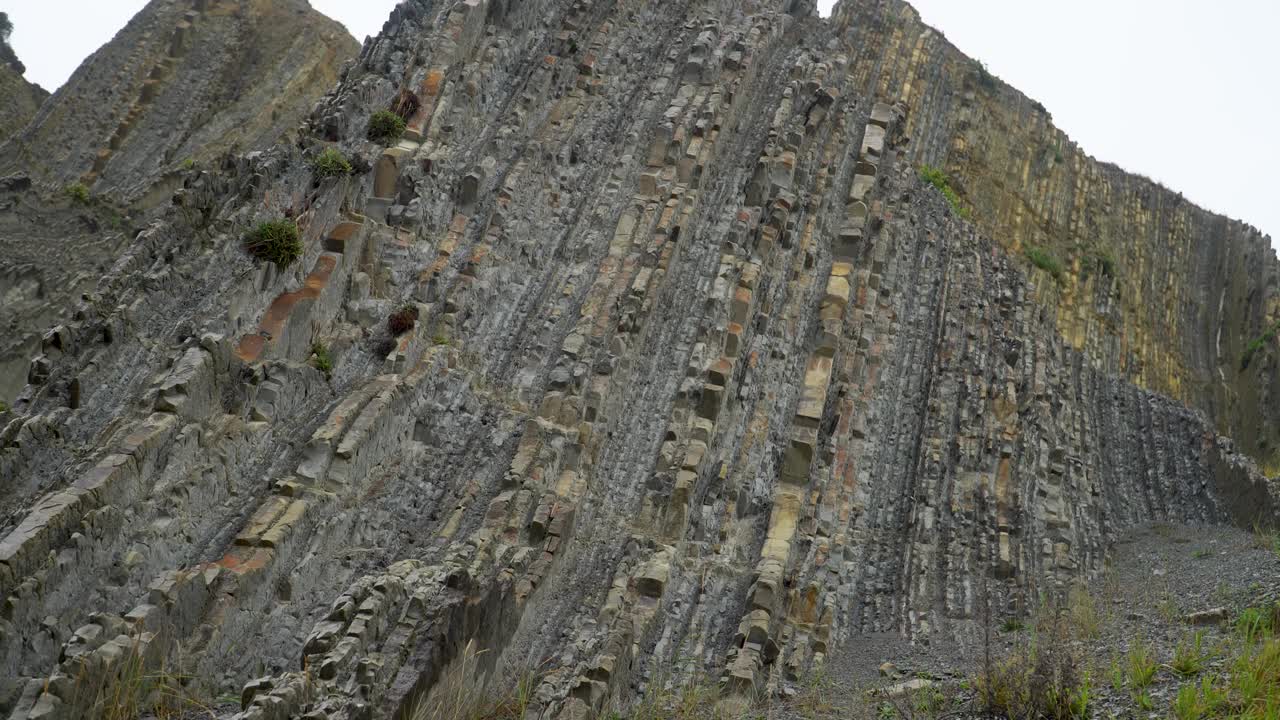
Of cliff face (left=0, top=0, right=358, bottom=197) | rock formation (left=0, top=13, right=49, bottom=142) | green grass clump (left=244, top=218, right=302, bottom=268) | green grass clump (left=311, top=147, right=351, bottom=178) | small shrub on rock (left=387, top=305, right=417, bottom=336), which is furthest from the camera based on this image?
rock formation (left=0, top=13, right=49, bottom=142)

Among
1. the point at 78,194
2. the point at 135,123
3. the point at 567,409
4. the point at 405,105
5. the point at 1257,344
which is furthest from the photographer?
the point at 135,123

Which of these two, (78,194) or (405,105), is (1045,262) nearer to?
(405,105)

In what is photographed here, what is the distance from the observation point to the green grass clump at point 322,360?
40.9ft

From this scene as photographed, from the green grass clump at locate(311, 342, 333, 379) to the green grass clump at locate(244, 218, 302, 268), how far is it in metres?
0.97

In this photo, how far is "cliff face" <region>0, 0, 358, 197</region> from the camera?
26453 mm

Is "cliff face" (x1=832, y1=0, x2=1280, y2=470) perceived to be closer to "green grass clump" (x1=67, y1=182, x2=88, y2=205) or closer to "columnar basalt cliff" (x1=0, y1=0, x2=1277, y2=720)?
"columnar basalt cliff" (x1=0, y1=0, x2=1277, y2=720)

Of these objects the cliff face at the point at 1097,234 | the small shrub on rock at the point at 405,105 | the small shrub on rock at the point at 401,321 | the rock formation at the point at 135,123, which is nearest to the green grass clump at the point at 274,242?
the small shrub on rock at the point at 401,321

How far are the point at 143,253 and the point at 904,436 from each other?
10424 millimetres

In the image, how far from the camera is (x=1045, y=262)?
23.9 meters

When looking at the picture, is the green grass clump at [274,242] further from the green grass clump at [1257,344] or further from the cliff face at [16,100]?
the green grass clump at [1257,344]

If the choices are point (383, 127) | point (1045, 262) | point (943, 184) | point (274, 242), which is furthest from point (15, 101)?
point (1045, 262)

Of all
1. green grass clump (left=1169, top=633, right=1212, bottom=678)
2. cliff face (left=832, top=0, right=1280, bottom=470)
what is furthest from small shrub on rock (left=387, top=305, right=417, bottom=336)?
cliff face (left=832, top=0, right=1280, bottom=470)

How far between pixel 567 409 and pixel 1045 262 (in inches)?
553

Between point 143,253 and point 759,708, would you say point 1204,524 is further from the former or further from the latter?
point 143,253
